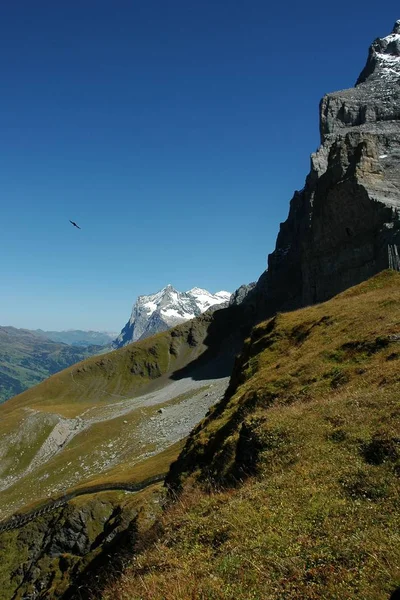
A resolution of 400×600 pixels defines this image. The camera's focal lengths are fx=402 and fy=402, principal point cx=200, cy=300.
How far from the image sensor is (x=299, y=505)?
1231cm

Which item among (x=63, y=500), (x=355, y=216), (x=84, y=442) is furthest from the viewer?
(x=355, y=216)

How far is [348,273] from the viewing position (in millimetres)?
150875

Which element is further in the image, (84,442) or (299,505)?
(84,442)

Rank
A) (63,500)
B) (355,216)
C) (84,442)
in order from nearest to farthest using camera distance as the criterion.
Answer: (63,500) → (84,442) → (355,216)

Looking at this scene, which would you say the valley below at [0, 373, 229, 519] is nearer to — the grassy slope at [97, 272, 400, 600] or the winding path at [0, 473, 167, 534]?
the winding path at [0, 473, 167, 534]

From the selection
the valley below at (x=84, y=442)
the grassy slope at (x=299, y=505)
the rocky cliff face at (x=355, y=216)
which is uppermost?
the rocky cliff face at (x=355, y=216)

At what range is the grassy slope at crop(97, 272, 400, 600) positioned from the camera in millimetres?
9414

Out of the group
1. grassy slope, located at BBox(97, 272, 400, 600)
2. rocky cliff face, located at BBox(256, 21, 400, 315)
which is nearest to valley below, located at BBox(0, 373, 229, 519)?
rocky cliff face, located at BBox(256, 21, 400, 315)

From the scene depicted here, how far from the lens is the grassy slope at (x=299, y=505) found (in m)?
9.41

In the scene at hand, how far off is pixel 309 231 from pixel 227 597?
187 metres

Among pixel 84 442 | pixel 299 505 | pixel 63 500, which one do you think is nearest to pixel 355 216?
pixel 84 442

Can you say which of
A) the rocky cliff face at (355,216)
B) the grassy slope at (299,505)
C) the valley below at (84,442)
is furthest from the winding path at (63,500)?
the rocky cliff face at (355,216)

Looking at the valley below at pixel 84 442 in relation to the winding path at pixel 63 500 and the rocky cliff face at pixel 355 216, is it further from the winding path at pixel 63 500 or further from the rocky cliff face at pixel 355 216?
the rocky cliff face at pixel 355 216

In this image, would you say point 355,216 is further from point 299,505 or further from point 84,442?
point 299,505
